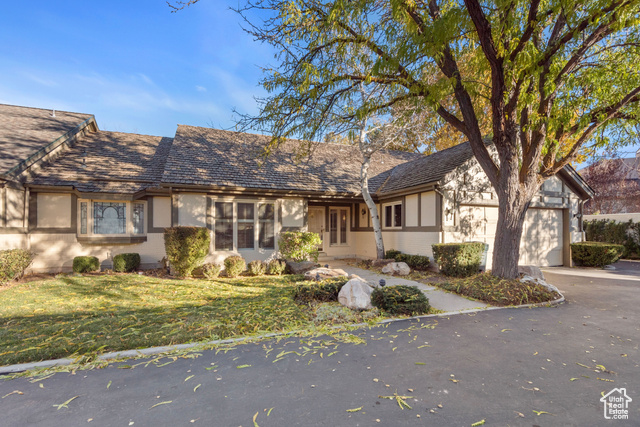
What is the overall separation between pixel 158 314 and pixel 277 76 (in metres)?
5.48

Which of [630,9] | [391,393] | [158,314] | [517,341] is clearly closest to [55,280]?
[158,314]

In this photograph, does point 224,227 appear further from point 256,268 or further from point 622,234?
point 622,234

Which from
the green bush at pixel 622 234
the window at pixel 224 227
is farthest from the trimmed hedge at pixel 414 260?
the green bush at pixel 622 234

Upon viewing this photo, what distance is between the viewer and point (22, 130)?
1081cm

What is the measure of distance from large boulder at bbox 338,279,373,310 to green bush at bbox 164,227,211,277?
4944mm

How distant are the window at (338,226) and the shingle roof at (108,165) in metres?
7.41

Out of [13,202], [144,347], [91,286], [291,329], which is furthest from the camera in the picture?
[13,202]

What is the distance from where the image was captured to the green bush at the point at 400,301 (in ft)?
17.9

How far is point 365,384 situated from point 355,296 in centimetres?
255

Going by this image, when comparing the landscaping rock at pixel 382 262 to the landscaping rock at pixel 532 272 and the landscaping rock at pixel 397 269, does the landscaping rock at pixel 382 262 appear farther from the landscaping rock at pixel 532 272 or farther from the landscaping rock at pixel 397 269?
the landscaping rock at pixel 532 272

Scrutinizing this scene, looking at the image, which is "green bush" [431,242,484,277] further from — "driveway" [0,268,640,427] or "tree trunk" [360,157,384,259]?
"driveway" [0,268,640,427]

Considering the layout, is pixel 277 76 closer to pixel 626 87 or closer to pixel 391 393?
pixel 391 393

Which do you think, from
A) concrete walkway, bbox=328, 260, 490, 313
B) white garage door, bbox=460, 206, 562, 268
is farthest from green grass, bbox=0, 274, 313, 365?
white garage door, bbox=460, 206, 562, 268

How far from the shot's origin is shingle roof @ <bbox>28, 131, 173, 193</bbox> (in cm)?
984
